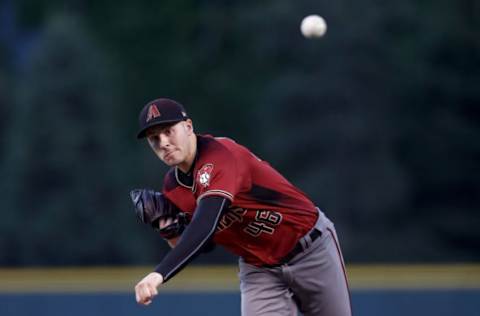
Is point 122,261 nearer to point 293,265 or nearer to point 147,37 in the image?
point 147,37

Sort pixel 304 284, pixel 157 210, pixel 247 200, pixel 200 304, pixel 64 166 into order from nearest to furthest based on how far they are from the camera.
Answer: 1. pixel 247 200
2. pixel 157 210
3. pixel 304 284
4. pixel 200 304
5. pixel 64 166

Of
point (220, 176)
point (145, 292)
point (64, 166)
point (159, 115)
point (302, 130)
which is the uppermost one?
point (159, 115)

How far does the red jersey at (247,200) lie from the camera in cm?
505

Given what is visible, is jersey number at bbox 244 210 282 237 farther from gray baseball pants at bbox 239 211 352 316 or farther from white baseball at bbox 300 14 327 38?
white baseball at bbox 300 14 327 38

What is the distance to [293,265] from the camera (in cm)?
559

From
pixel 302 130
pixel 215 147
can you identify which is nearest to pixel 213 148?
pixel 215 147

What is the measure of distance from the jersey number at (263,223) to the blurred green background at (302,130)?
15055 millimetres

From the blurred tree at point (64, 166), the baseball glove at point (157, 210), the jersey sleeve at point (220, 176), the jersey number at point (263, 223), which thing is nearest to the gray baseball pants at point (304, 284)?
the jersey number at point (263, 223)

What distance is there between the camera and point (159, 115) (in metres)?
5.01

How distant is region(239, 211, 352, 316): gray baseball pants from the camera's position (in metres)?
5.59

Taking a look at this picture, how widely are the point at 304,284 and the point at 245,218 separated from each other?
19.8 inches

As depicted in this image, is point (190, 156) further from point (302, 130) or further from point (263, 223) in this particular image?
point (302, 130)

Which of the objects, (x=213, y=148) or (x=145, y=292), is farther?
(x=213, y=148)

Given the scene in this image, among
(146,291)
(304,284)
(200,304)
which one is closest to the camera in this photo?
(146,291)
